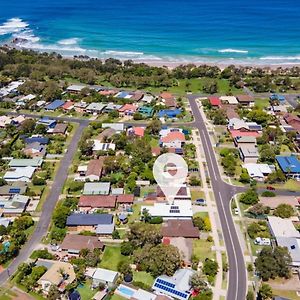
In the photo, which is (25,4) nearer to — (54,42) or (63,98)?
(54,42)

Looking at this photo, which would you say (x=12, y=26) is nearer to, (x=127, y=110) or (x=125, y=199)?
(x=127, y=110)

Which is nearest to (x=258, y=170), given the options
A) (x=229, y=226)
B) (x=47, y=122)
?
(x=229, y=226)

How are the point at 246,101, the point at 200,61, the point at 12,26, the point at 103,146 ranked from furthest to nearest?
the point at 12,26
the point at 200,61
the point at 246,101
the point at 103,146

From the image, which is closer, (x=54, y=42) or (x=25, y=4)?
(x=54, y=42)

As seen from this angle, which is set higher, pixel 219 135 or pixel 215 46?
pixel 215 46

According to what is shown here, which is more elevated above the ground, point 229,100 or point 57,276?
point 229,100

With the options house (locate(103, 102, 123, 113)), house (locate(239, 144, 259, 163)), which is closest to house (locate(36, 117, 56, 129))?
house (locate(103, 102, 123, 113))

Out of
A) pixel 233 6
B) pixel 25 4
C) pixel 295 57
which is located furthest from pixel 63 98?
pixel 25 4
